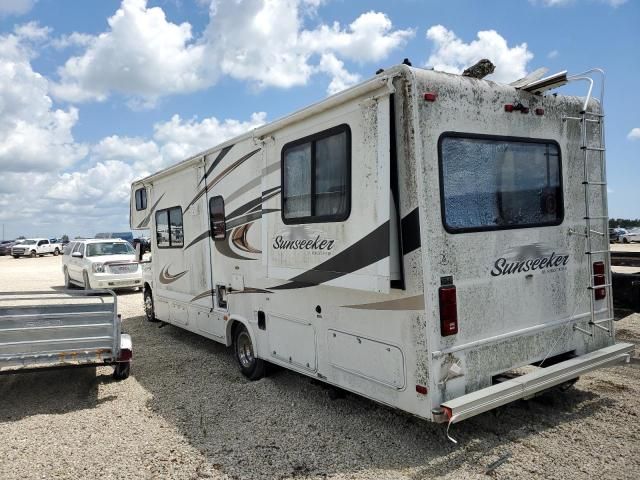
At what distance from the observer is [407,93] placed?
3670 mm

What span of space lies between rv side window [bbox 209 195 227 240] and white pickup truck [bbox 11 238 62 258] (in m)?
37.2

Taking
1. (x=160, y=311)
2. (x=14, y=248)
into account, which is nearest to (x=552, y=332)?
(x=160, y=311)

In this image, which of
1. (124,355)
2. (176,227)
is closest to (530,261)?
(124,355)

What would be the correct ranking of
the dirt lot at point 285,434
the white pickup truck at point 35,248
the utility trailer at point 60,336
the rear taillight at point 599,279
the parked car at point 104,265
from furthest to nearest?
the white pickup truck at point 35,248 → the parked car at point 104,265 → the utility trailer at point 60,336 → the rear taillight at point 599,279 → the dirt lot at point 285,434

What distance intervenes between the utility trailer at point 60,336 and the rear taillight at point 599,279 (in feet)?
15.6

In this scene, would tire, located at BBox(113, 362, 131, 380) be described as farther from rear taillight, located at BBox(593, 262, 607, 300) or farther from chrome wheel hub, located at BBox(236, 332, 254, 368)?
rear taillight, located at BBox(593, 262, 607, 300)

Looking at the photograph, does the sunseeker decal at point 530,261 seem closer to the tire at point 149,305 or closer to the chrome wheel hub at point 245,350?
the chrome wheel hub at point 245,350

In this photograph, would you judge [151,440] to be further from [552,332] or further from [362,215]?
[552,332]

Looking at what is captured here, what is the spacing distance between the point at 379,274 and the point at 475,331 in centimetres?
89

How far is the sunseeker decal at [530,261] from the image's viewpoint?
4.07 meters

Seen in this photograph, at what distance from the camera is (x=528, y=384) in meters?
3.81

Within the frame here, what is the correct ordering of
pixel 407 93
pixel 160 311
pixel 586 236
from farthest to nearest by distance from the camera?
pixel 160 311, pixel 586 236, pixel 407 93

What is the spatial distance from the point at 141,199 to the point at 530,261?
6.94 m

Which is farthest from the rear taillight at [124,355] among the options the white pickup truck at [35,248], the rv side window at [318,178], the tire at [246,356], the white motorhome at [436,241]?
the white pickup truck at [35,248]
